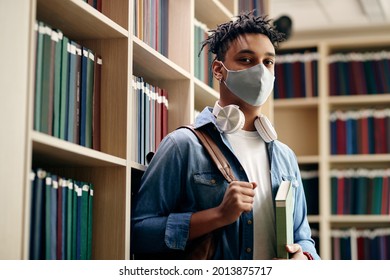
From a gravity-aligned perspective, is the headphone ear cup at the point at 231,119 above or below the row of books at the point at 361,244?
above

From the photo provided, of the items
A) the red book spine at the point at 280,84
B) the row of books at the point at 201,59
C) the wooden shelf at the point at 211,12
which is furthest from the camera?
the red book spine at the point at 280,84

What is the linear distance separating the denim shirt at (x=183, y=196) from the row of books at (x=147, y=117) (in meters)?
0.17

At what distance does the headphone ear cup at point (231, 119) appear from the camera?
1901 millimetres

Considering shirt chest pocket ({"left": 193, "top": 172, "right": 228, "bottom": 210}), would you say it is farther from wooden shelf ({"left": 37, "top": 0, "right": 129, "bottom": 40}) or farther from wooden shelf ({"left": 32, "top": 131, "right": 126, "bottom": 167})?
wooden shelf ({"left": 37, "top": 0, "right": 129, "bottom": 40})

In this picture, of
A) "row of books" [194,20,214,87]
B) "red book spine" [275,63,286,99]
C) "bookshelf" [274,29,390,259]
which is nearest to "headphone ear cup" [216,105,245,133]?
"row of books" [194,20,214,87]

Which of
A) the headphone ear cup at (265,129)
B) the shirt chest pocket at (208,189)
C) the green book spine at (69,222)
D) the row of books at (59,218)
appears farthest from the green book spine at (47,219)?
the headphone ear cup at (265,129)

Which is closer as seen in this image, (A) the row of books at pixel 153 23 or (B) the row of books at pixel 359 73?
(A) the row of books at pixel 153 23

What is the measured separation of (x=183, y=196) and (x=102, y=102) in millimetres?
348

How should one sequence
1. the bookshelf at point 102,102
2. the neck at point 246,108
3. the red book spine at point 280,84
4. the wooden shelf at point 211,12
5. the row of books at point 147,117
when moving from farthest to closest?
1. the red book spine at point 280,84
2. the wooden shelf at point 211,12
3. the row of books at point 147,117
4. the neck at point 246,108
5. the bookshelf at point 102,102

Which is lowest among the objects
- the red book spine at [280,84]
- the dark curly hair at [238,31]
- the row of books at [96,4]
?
the dark curly hair at [238,31]

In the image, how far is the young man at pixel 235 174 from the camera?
182 centimetres

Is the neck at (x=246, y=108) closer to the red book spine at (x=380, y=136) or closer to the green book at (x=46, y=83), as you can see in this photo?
the green book at (x=46, y=83)

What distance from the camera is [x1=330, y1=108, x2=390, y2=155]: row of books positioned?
4.47 m

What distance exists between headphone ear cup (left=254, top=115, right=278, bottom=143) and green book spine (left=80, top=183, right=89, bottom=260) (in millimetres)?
506
